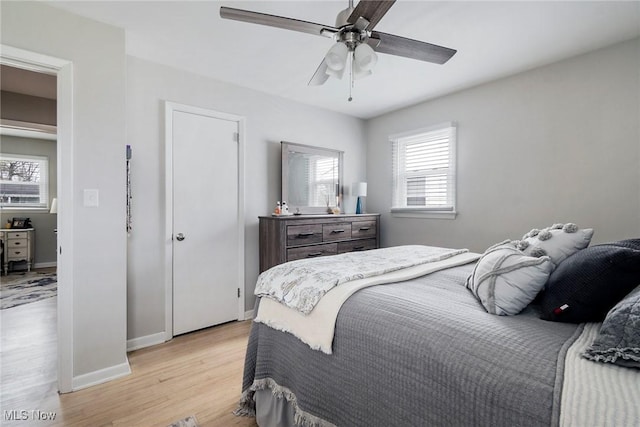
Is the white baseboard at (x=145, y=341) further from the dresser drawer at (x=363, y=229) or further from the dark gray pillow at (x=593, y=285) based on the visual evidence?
the dark gray pillow at (x=593, y=285)

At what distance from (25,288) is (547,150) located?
700cm

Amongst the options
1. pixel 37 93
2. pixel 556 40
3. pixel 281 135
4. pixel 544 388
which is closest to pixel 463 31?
pixel 556 40

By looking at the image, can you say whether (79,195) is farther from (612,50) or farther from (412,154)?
(612,50)

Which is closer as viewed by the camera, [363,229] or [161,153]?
[161,153]

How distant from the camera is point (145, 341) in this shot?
273 cm

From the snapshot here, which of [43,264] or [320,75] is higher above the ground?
[320,75]

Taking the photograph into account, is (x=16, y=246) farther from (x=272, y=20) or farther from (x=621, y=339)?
(x=621, y=339)

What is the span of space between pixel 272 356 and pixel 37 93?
4280mm

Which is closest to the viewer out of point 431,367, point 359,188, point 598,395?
point 598,395

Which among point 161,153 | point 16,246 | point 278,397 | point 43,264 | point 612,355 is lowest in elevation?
point 43,264

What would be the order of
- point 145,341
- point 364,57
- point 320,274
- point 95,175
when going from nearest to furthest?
1. point 320,274
2. point 364,57
3. point 95,175
4. point 145,341

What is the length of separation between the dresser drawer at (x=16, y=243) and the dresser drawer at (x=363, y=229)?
6.23m

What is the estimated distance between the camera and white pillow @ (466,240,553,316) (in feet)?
3.75

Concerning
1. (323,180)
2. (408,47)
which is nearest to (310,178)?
(323,180)
